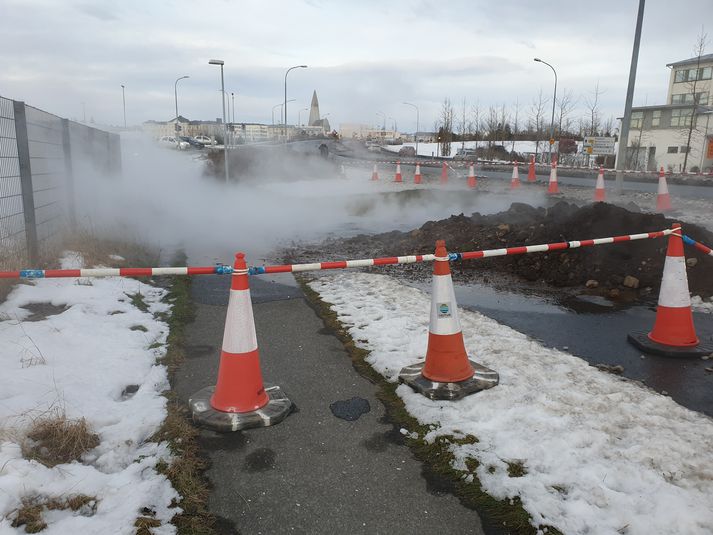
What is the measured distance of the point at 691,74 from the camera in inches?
1816

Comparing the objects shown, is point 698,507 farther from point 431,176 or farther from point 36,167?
point 431,176

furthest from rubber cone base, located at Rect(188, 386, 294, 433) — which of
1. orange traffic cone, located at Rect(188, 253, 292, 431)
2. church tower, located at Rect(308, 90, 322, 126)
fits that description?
church tower, located at Rect(308, 90, 322, 126)

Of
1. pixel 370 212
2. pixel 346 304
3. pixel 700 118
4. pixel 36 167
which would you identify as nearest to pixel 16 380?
pixel 346 304

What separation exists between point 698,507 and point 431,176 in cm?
2400

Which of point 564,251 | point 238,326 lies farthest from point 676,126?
point 238,326

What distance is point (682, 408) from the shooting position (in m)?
3.75

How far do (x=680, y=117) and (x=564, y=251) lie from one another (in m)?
44.7

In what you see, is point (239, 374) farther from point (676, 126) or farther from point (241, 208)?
point (676, 126)

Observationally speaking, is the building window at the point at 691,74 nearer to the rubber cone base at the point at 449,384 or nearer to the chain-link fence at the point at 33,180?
the chain-link fence at the point at 33,180

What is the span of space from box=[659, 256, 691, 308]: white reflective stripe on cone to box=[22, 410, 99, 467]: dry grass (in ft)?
16.7

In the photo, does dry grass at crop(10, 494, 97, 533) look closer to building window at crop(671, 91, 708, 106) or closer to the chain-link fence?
the chain-link fence

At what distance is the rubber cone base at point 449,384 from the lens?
12.8ft

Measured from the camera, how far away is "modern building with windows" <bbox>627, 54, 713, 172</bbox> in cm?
Result: 4144

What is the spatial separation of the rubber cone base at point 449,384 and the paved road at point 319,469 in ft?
1.09
